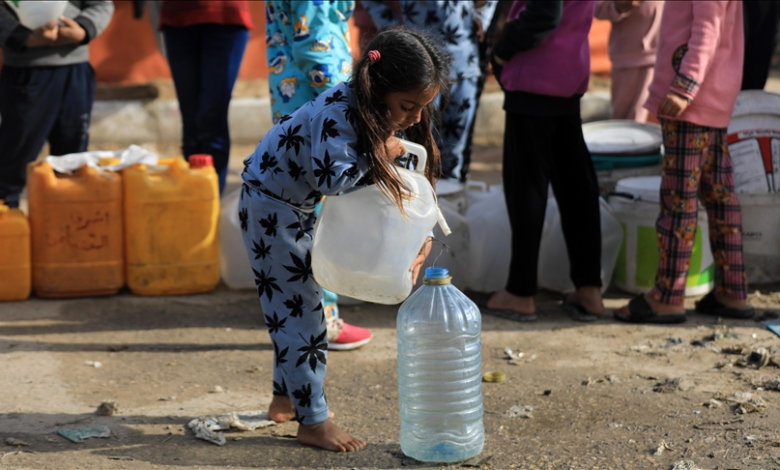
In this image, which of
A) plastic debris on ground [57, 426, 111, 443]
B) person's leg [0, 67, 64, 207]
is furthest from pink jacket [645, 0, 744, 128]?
person's leg [0, 67, 64, 207]

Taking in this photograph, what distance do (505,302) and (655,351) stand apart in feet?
2.79

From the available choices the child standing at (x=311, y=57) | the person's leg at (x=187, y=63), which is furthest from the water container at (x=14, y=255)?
the child standing at (x=311, y=57)

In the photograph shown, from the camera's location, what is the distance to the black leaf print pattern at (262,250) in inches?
119

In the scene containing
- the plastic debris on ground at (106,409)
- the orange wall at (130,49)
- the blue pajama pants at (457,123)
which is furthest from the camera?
the orange wall at (130,49)

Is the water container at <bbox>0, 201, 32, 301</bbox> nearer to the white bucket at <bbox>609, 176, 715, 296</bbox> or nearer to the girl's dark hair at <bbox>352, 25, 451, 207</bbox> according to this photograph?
the girl's dark hair at <bbox>352, 25, 451, 207</bbox>

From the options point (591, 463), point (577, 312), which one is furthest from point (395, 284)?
point (577, 312)

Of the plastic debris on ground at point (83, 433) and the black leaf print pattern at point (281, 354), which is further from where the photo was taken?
the plastic debris on ground at point (83, 433)

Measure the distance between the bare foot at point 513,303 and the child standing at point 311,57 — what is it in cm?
77

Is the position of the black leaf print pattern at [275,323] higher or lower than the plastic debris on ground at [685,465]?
higher

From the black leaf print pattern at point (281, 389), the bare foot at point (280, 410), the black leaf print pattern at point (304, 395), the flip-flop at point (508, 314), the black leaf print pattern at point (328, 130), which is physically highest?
the black leaf print pattern at point (328, 130)

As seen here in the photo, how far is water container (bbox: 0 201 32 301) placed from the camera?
473cm

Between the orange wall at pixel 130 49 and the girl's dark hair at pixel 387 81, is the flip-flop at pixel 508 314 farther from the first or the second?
the orange wall at pixel 130 49

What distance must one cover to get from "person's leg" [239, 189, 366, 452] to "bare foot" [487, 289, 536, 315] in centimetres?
172

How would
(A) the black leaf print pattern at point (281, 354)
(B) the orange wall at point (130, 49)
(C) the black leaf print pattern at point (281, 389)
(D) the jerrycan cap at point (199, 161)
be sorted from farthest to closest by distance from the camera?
(B) the orange wall at point (130, 49) → (D) the jerrycan cap at point (199, 161) → (C) the black leaf print pattern at point (281, 389) → (A) the black leaf print pattern at point (281, 354)
